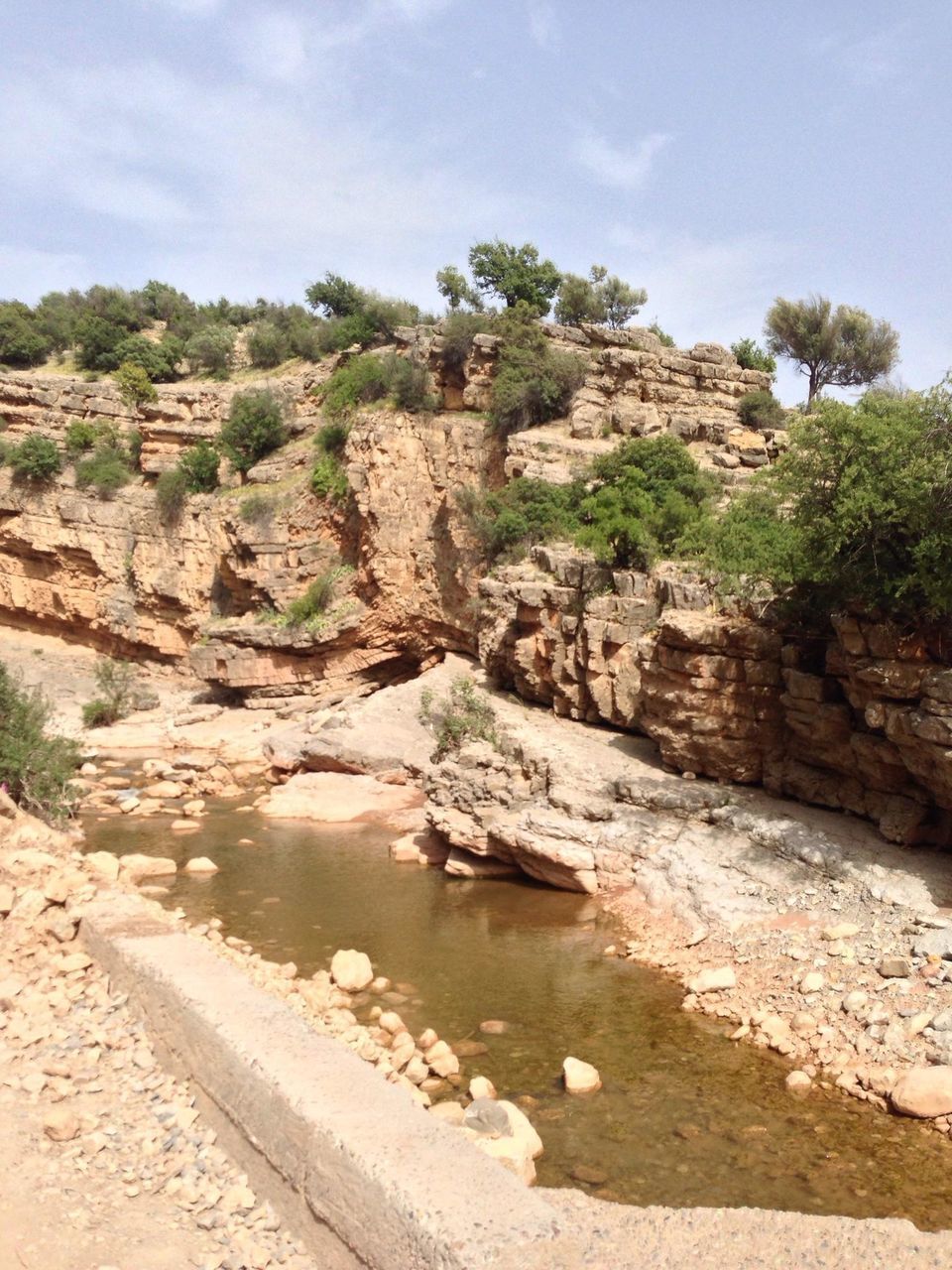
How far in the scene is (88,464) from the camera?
30484 millimetres

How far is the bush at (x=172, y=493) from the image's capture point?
29.1m

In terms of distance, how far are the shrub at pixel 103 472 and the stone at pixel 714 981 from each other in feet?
85.4

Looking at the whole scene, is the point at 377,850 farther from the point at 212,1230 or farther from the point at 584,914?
the point at 212,1230

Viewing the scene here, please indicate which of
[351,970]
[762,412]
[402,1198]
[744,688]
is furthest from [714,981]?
[762,412]

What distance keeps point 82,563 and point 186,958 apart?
25.9 metres

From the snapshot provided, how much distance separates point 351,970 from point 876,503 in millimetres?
8348

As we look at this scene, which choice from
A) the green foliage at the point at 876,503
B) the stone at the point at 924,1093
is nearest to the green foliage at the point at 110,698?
the green foliage at the point at 876,503

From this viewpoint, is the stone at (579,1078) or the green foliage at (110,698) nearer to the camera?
the stone at (579,1078)

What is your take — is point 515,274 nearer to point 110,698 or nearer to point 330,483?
point 330,483

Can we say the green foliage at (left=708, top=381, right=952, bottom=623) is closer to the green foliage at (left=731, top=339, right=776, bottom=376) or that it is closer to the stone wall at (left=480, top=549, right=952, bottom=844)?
Answer: the stone wall at (left=480, top=549, right=952, bottom=844)

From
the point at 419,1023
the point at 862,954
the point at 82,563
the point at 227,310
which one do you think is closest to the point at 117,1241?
the point at 419,1023

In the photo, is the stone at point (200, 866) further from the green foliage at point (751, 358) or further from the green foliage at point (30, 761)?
the green foliage at point (751, 358)

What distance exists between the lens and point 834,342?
31484 millimetres

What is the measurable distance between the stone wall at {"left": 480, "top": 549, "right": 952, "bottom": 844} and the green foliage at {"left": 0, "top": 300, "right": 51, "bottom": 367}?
27.1m
